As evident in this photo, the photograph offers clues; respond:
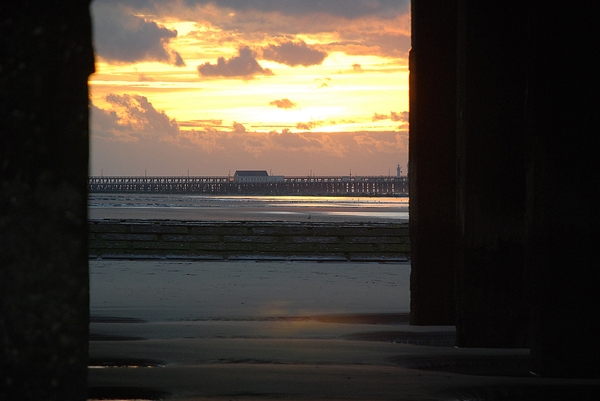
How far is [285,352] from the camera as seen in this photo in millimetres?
6633

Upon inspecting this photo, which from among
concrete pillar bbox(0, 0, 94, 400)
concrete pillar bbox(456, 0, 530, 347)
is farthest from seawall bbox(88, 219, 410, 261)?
concrete pillar bbox(0, 0, 94, 400)

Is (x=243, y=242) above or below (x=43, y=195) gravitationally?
below

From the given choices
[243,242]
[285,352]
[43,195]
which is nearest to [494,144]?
[285,352]

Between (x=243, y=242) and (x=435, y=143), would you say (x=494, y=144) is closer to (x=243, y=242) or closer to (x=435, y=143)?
(x=435, y=143)

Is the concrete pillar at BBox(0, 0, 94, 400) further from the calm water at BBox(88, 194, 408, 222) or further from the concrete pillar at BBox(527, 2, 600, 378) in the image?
the calm water at BBox(88, 194, 408, 222)

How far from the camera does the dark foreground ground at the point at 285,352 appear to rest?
5.04m

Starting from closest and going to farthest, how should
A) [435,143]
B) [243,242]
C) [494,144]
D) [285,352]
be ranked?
1. [494,144]
2. [285,352]
3. [435,143]
4. [243,242]

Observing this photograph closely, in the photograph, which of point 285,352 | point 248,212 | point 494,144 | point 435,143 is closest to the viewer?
point 494,144

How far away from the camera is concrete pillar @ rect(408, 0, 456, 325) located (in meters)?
7.98

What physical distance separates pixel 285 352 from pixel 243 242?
1297 cm

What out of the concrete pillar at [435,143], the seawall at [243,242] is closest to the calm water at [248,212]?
the seawall at [243,242]

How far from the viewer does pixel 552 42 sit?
4996 millimetres

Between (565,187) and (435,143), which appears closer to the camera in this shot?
(565,187)

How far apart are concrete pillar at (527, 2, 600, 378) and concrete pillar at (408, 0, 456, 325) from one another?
9.04 feet
